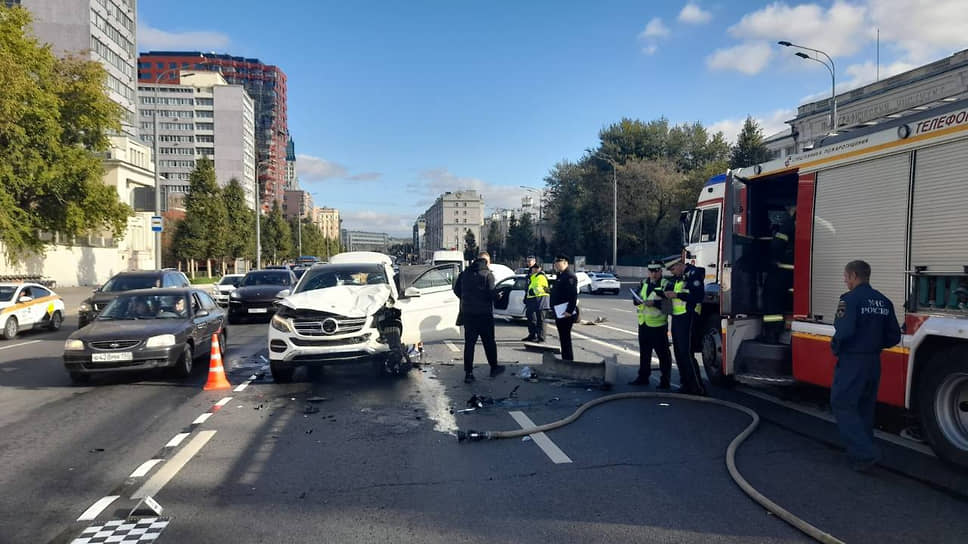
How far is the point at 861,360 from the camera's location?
5.42 metres

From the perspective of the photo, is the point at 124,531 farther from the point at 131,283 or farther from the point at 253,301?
the point at 253,301

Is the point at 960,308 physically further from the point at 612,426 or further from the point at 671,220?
the point at 671,220

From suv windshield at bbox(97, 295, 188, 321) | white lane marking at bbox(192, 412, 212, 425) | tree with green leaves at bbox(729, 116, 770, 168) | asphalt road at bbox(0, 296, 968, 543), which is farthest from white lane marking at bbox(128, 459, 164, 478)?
tree with green leaves at bbox(729, 116, 770, 168)

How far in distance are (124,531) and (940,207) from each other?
6.82 metres

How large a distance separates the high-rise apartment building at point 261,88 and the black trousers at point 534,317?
131810mm

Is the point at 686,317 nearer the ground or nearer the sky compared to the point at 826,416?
nearer the sky

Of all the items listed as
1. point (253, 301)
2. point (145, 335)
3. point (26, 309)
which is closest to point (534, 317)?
point (145, 335)

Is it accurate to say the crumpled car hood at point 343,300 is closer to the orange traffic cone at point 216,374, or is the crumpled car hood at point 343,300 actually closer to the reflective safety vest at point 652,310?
the orange traffic cone at point 216,374

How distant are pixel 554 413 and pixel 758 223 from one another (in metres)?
3.96

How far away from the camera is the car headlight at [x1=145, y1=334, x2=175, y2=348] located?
31.9 ft

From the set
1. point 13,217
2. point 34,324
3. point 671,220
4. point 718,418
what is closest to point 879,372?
point 718,418

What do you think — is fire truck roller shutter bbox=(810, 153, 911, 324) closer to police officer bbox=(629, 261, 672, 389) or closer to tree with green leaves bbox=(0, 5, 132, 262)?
police officer bbox=(629, 261, 672, 389)

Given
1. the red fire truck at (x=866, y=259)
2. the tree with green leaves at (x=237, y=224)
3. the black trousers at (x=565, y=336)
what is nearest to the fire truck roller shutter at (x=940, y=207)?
the red fire truck at (x=866, y=259)

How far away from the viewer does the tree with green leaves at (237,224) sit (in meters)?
59.3
